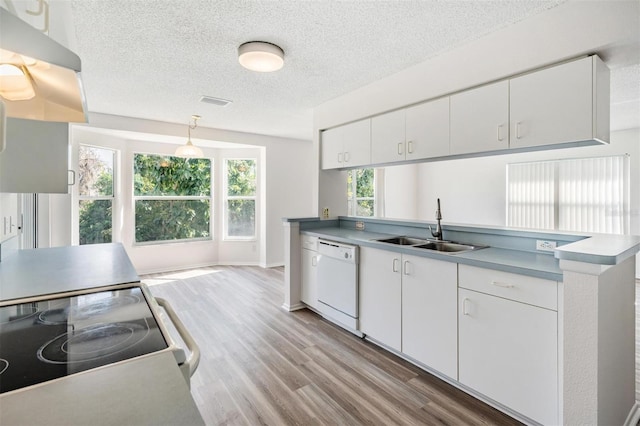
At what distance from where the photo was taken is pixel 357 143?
10.9 ft

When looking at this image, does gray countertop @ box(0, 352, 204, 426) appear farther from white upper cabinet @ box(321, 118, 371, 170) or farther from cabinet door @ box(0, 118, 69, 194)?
white upper cabinet @ box(321, 118, 371, 170)

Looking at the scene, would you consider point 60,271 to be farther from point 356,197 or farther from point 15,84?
point 356,197

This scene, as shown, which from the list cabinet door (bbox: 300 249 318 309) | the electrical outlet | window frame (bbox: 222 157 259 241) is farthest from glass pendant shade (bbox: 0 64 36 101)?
window frame (bbox: 222 157 259 241)

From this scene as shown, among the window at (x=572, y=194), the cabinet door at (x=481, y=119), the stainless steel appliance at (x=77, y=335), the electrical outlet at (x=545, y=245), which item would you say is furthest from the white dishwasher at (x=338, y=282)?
the window at (x=572, y=194)

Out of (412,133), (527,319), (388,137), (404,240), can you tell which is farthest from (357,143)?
(527,319)

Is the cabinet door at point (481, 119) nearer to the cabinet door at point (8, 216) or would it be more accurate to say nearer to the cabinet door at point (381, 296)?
the cabinet door at point (381, 296)

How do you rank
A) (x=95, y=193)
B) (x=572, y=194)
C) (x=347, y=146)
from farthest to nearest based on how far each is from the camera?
1. (x=572, y=194)
2. (x=95, y=193)
3. (x=347, y=146)

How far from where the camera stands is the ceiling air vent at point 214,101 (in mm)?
3498

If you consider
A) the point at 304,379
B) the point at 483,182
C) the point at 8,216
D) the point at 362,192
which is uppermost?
the point at 483,182

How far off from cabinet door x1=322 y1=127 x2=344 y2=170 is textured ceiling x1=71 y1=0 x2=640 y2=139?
0.43 m

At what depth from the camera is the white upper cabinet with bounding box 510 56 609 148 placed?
1775 millimetres

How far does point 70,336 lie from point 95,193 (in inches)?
182

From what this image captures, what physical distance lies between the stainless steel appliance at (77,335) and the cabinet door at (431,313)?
1.74 m

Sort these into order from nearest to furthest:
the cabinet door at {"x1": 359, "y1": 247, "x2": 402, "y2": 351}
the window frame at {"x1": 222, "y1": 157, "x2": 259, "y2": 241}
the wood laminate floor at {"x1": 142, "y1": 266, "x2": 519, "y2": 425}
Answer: the wood laminate floor at {"x1": 142, "y1": 266, "x2": 519, "y2": 425}, the cabinet door at {"x1": 359, "y1": 247, "x2": 402, "y2": 351}, the window frame at {"x1": 222, "y1": 157, "x2": 259, "y2": 241}
